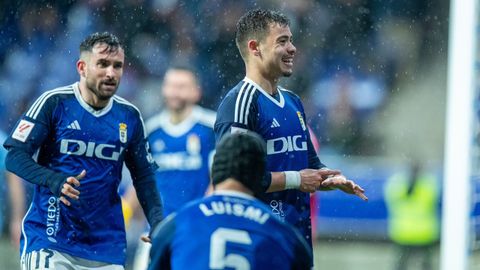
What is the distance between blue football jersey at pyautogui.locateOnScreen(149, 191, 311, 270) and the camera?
12.6 feet

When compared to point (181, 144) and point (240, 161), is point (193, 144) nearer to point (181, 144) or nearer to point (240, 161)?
point (181, 144)

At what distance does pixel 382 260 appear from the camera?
12.8 meters

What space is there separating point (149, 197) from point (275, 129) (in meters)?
0.89

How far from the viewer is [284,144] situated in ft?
18.7

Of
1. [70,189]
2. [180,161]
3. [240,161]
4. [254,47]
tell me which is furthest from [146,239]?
[180,161]

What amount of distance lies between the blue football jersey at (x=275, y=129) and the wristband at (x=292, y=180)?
6.4 inches

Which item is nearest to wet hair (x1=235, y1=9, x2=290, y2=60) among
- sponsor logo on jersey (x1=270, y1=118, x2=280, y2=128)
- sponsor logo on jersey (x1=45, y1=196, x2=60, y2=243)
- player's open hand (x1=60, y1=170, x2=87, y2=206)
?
sponsor logo on jersey (x1=270, y1=118, x2=280, y2=128)

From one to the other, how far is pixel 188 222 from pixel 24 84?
9905 mm

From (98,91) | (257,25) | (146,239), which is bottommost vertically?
(146,239)

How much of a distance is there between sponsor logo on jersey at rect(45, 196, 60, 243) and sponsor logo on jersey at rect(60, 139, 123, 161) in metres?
0.26

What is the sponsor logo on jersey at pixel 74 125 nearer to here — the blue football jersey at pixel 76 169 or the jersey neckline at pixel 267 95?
the blue football jersey at pixel 76 169

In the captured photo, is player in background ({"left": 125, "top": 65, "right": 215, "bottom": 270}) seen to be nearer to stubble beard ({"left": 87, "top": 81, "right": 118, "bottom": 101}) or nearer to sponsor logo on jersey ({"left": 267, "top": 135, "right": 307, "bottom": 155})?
stubble beard ({"left": 87, "top": 81, "right": 118, "bottom": 101})

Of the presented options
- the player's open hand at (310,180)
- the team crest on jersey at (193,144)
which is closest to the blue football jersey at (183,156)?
the team crest on jersey at (193,144)

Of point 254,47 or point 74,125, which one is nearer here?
point 254,47
